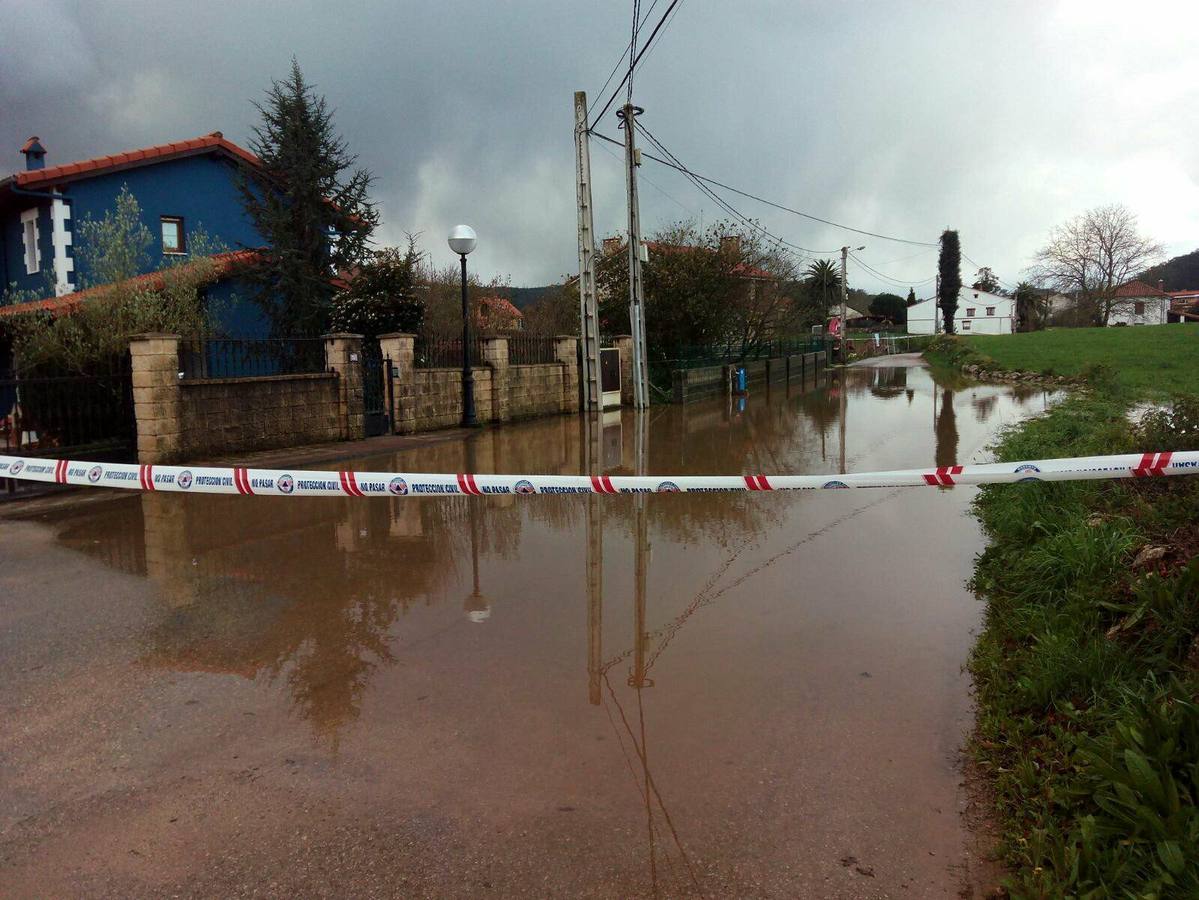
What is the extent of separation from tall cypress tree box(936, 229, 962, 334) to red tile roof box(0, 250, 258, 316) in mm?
90174

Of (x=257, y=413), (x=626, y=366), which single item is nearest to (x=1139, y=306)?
(x=626, y=366)

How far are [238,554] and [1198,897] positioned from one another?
22.4 ft

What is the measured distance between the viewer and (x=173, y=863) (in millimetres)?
2867

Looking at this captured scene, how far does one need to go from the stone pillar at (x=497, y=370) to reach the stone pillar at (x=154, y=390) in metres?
7.96

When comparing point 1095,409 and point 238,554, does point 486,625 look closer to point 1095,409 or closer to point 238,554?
point 238,554

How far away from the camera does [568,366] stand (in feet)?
71.8

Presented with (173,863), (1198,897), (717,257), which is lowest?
(173,863)

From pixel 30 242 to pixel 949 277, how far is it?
93913mm

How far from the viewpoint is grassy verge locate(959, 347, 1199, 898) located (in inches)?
102

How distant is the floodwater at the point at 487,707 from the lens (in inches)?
114

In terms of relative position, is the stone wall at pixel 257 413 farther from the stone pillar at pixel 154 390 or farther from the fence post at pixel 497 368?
the fence post at pixel 497 368

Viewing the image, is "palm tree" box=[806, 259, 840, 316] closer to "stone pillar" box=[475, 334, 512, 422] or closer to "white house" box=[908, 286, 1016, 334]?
"white house" box=[908, 286, 1016, 334]

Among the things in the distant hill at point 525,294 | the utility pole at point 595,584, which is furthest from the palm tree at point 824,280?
the utility pole at point 595,584

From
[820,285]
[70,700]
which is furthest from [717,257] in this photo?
[820,285]
